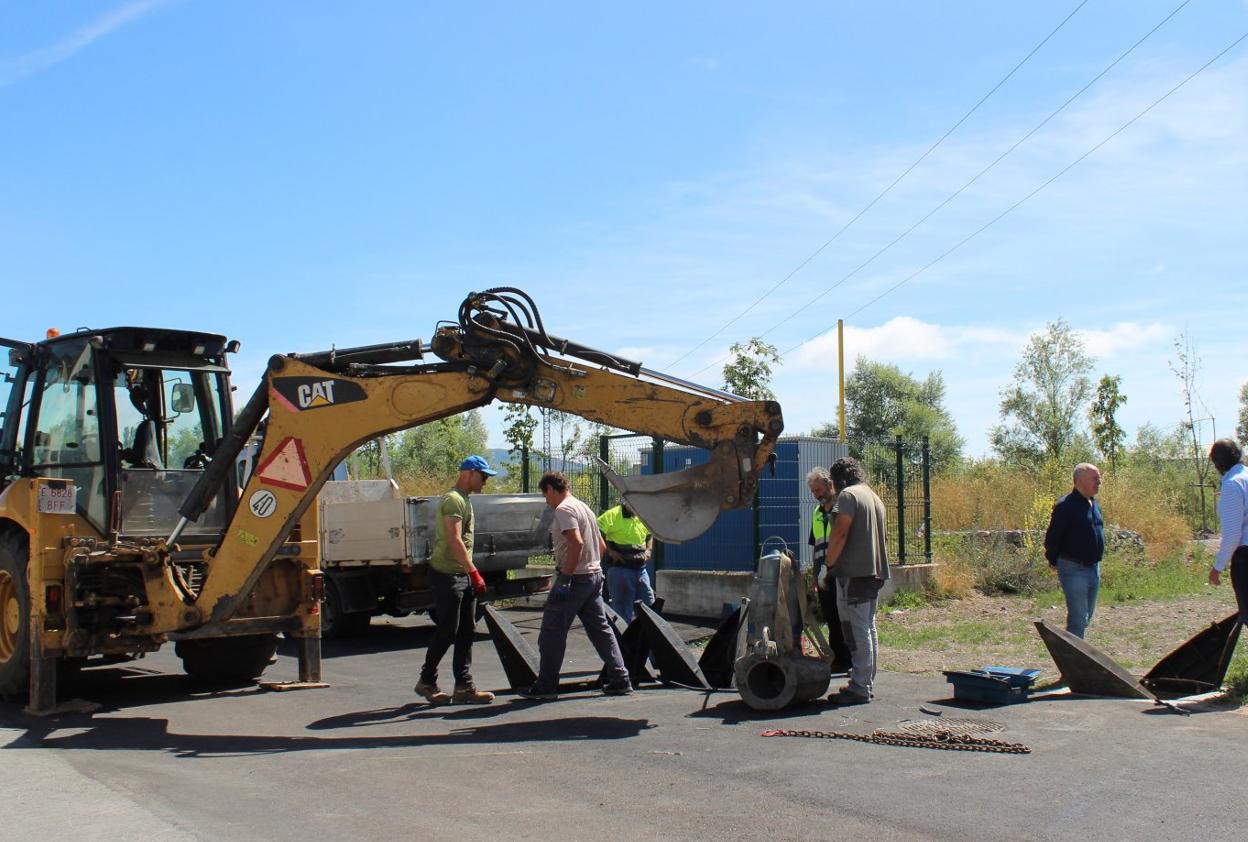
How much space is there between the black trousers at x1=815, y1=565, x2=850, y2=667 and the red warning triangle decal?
4.39 metres

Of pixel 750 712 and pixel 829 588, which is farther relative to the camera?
pixel 829 588

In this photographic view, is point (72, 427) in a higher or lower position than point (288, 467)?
higher

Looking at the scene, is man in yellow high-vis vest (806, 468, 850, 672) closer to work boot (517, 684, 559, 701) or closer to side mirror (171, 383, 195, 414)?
work boot (517, 684, 559, 701)

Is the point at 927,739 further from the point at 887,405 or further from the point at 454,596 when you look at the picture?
the point at 887,405

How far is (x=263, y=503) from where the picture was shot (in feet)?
28.3

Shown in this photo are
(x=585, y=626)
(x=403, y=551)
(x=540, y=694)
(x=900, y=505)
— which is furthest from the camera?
(x=900, y=505)

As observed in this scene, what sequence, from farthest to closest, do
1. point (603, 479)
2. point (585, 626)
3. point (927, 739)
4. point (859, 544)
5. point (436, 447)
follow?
1. point (436, 447)
2. point (603, 479)
3. point (585, 626)
4. point (859, 544)
5. point (927, 739)

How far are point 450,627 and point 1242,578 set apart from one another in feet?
19.3

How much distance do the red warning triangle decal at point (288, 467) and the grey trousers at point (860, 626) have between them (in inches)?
162

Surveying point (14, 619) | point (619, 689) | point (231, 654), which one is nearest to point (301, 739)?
point (619, 689)

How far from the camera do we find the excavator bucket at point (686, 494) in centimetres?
775

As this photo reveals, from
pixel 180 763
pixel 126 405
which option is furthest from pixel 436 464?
pixel 180 763

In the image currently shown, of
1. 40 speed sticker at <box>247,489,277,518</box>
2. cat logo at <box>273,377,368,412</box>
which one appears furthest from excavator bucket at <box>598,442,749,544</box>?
40 speed sticker at <box>247,489,277,518</box>

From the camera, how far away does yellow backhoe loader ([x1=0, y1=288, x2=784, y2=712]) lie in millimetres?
7941
